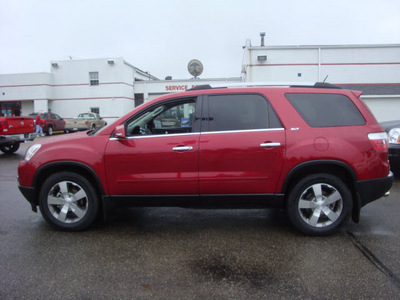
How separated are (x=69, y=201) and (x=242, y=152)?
222 centimetres

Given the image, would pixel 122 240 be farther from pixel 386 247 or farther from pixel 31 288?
pixel 386 247

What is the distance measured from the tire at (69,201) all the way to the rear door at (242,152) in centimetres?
141

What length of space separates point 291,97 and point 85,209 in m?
2.91

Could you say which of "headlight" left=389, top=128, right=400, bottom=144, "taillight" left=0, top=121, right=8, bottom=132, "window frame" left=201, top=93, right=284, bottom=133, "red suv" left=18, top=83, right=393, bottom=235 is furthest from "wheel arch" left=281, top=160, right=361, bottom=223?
"taillight" left=0, top=121, right=8, bottom=132

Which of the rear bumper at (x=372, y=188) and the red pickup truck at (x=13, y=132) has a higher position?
the red pickup truck at (x=13, y=132)

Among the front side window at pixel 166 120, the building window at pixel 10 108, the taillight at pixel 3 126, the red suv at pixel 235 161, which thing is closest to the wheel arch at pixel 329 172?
the red suv at pixel 235 161

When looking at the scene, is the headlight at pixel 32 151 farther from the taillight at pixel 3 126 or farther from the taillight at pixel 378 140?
the taillight at pixel 3 126

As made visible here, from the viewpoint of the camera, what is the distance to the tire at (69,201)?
3.86 meters

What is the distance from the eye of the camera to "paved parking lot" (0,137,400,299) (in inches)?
105

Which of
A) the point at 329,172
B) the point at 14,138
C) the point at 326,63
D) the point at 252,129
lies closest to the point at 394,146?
the point at 329,172

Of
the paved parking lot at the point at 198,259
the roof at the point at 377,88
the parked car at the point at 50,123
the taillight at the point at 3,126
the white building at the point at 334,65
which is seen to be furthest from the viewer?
the parked car at the point at 50,123

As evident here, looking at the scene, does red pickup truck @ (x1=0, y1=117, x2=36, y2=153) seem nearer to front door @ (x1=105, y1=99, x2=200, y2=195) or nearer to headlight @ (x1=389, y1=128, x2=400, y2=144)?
front door @ (x1=105, y1=99, x2=200, y2=195)

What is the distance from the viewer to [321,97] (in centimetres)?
386

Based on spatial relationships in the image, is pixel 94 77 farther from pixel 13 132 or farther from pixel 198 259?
pixel 198 259
